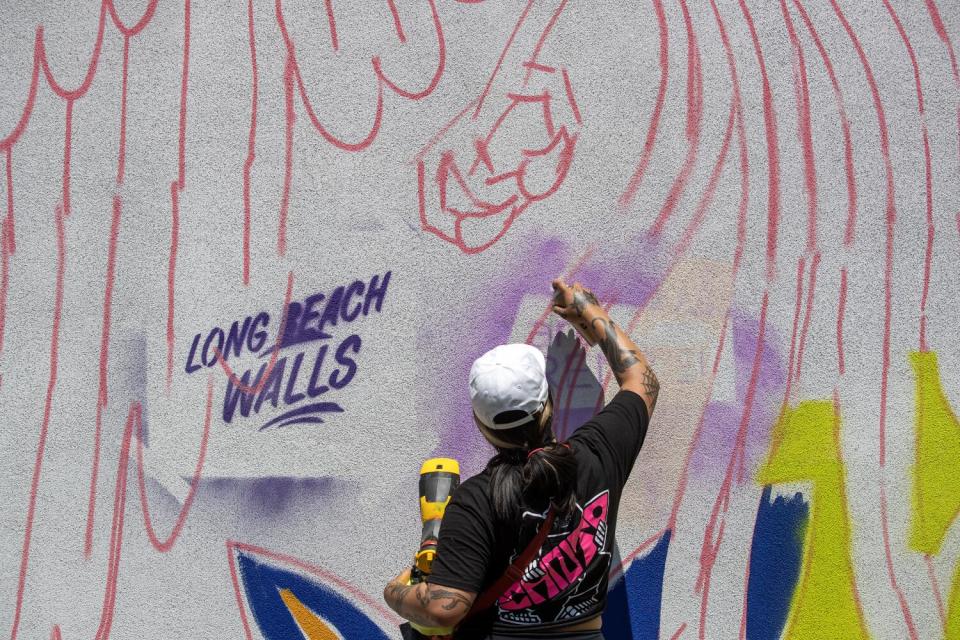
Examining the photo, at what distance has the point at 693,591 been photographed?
2.66 m

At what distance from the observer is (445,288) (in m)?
2.71

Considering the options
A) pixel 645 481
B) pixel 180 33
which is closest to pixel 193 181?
pixel 180 33

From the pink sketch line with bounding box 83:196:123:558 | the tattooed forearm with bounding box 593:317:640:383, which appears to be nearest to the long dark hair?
the tattooed forearm with bounding box 593:317:640:383

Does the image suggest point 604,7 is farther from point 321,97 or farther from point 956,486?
point 956,486

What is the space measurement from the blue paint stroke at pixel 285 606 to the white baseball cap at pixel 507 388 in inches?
49.1

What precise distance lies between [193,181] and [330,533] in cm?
135

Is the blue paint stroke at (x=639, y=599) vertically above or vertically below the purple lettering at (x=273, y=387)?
below

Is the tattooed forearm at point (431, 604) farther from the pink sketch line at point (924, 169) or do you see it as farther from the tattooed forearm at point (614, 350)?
the pink sketch line at point (924, 169)

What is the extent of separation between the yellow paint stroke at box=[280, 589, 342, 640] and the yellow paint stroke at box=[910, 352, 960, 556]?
204 centimetres

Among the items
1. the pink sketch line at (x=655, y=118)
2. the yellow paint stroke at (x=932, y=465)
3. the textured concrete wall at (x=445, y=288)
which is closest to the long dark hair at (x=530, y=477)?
the textured concrete wall at (x=445, y=288)

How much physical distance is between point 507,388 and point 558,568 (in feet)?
1.45

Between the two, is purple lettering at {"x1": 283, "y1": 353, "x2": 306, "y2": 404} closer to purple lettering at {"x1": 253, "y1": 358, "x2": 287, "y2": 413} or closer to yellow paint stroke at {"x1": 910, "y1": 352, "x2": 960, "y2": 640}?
purple lettering at {"x1": 253, "y1": 358, "x2": 287, "y2": 413}

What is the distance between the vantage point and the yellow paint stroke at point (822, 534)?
8.66ft

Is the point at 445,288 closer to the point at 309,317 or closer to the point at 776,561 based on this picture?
the point at 309,317
